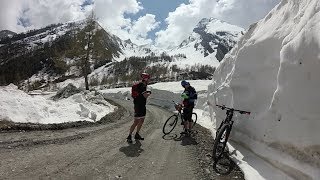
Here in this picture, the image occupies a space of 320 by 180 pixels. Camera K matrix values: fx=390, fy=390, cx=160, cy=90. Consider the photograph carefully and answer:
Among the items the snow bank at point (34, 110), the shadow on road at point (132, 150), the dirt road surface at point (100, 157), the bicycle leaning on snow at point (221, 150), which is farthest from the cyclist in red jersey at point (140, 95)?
the snow bank at point (34, 110)

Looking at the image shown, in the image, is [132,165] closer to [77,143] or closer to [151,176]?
[151,176]

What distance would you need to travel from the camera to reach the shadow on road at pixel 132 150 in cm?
1070

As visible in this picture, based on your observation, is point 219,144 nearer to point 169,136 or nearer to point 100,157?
point 100,157

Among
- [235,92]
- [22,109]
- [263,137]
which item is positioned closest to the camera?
[263,137]

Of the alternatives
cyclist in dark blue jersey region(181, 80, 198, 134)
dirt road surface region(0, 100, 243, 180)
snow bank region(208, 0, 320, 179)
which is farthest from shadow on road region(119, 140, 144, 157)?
cyclist in dark blue jersey region(181, 80, 198, 134)

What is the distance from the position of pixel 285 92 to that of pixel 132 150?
4731 millimetres

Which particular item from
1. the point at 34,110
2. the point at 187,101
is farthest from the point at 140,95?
the point at 34,110

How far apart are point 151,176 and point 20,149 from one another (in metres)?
3.85

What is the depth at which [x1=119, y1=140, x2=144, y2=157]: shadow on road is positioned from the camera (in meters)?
10.7

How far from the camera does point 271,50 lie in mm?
11445

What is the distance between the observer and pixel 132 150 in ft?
36.9

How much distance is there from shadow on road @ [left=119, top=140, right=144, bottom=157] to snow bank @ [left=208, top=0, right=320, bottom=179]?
3.19m

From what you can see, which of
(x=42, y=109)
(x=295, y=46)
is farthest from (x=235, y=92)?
(x=42, y=109)

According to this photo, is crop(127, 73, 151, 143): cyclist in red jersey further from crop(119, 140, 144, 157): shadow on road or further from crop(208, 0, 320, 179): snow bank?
crop(208, 0, 320, 179): snow bank
